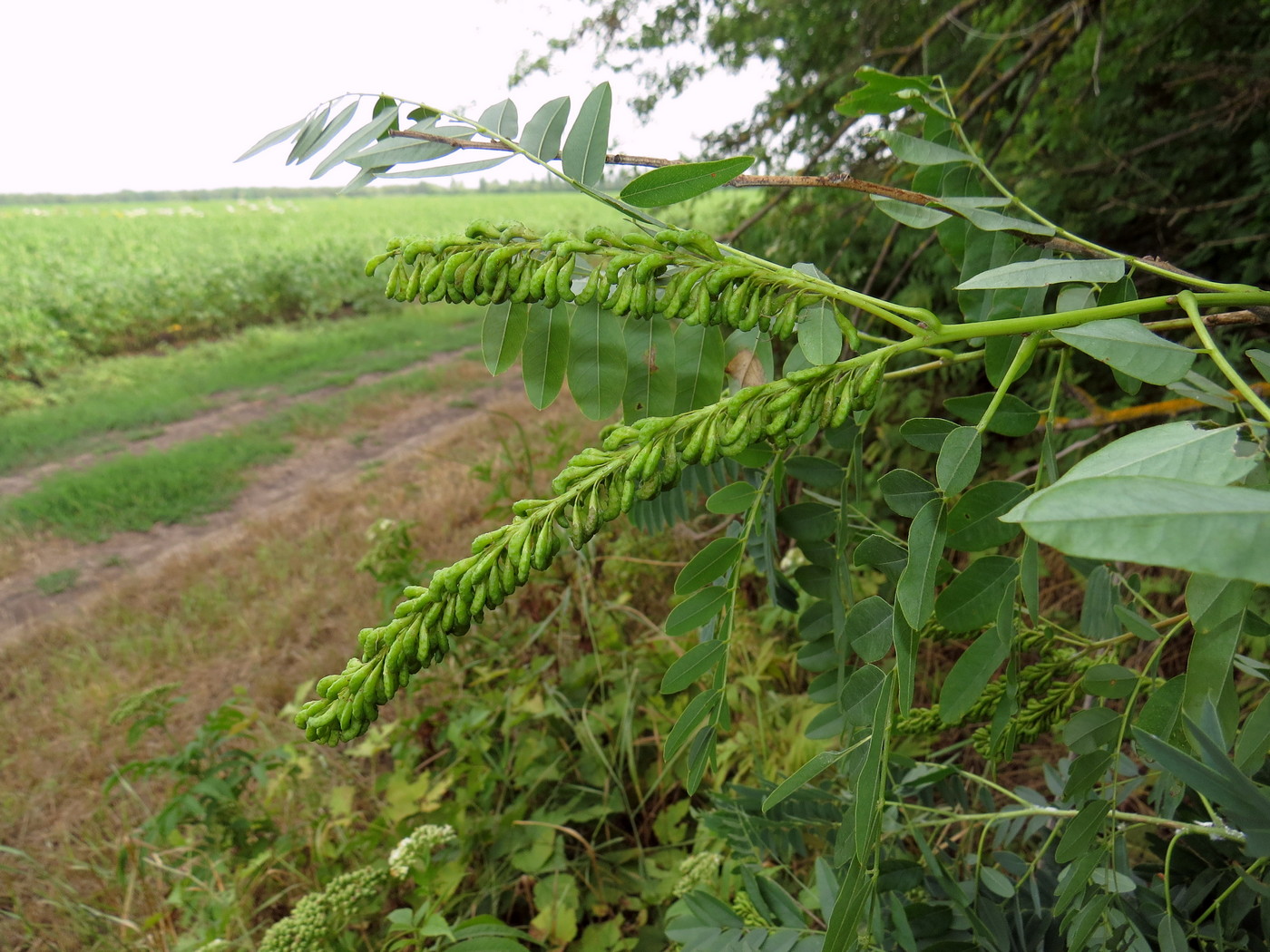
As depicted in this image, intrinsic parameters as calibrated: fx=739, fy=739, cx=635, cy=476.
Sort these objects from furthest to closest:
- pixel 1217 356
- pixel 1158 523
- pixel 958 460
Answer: pixel 958 460 < pixel 1217 356 < pixel 1158 523

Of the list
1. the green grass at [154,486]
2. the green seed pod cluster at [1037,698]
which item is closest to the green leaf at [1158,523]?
the green seed pod cluster at [1037,698]

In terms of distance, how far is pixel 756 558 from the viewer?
101 cm

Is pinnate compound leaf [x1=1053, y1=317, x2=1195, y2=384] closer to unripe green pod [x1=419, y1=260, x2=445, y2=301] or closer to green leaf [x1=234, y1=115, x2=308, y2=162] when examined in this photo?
unripe green pod [x1=419, y1=260, x2=445, y2=301]

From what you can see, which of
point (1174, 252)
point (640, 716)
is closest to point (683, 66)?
point (1174, 252)

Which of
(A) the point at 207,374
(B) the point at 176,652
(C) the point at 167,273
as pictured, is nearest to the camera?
(B) the point at 176,652

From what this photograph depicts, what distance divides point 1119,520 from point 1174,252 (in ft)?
8.98

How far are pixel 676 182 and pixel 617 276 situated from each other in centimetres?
12

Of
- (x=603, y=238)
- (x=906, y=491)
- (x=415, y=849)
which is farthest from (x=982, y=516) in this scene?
(x=415, y=849)

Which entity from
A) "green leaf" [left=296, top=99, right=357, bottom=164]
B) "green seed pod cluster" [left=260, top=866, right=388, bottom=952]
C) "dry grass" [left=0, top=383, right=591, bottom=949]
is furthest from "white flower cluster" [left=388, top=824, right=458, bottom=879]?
"green leaf" [left=296, top=99, right=357, bottom=164]

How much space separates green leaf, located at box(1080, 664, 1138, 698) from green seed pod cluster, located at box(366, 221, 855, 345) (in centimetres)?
45

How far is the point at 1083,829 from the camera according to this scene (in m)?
0.65

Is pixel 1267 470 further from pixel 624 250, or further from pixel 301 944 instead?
pixel 301 944

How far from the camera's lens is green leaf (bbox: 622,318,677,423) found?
24.5 inches

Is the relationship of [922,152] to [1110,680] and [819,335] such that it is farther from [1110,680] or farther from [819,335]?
[1110,680]
